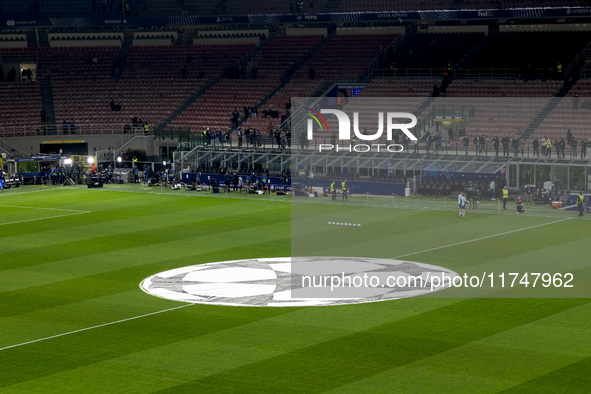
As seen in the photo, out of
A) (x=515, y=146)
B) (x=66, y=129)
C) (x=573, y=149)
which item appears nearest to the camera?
(x=573, y=149)

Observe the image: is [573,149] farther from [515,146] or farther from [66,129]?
[66,129]

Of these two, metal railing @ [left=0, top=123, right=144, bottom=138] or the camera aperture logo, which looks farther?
metal railing @ [left=0, top=123, right=144, bottom=138]

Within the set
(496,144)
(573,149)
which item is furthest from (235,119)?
(573,149)

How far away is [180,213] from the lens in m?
51.9

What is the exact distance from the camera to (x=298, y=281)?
110 ft

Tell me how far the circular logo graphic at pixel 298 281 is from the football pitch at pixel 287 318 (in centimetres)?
82

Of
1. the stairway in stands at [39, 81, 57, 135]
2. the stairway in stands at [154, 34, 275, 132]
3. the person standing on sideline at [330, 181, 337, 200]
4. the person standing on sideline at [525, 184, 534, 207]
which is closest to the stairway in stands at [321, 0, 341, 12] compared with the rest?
the stairway in stands at [154, 34, 275, 132]

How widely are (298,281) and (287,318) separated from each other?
5.23 metres

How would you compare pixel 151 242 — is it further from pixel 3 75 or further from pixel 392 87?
pixel 3 75

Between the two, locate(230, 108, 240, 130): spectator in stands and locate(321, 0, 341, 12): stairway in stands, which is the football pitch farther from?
locate(321, 0, 341, 12): stairway in stands

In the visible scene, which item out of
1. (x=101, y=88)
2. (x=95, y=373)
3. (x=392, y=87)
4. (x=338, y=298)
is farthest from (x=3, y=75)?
(x=95, y=373)

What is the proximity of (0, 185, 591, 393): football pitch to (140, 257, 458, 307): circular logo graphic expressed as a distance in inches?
32.3

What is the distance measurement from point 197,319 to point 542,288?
11.5 meters

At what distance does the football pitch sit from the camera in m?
22.3
